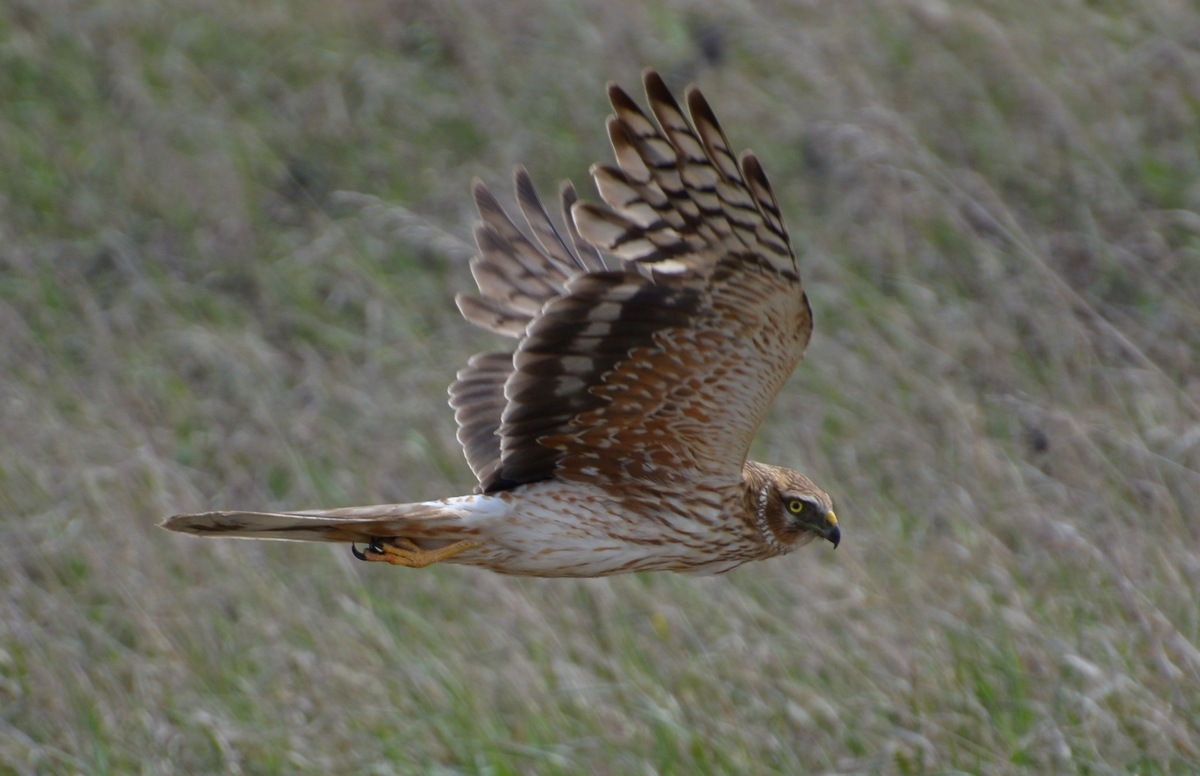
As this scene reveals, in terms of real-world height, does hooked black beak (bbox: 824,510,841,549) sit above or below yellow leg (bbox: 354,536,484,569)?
below

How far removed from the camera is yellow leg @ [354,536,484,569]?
408 cm

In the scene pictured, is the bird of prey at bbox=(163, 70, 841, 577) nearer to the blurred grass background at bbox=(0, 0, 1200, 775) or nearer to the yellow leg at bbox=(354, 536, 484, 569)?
the yellow leg at bbox=(354, 536, 484, 569)

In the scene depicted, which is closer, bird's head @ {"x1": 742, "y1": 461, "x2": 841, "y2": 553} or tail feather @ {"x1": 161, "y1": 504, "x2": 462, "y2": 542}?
tail feather @ {"x1": 161, "y1": 504, "x2": 462, "y2": 542}

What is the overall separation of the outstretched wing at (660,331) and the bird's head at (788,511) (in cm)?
12

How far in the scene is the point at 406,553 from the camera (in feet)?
13.4

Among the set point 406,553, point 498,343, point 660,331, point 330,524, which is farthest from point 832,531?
point 498,343

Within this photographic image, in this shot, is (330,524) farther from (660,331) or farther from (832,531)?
(832,531)

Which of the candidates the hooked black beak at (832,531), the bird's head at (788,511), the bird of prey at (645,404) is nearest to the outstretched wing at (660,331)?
the bird of prey at (645,404)

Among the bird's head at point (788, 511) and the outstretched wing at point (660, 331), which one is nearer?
the outstretched wing at point (660, 331)

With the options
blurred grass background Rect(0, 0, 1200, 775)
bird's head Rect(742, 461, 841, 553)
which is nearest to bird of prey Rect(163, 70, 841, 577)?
bird's head Rect(742, 461, 841, 553)

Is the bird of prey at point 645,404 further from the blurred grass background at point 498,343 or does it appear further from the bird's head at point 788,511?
the blurred grass background at point 498,343

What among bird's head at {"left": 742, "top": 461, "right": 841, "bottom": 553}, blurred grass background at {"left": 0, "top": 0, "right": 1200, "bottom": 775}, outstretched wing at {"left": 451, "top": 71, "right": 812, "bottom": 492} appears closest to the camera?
outstretched wing at {"left": 451, "top": 71, "right": 812, "bottom": 492}

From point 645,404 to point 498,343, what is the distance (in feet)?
10.9

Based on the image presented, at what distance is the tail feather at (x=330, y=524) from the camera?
3.75 metres
